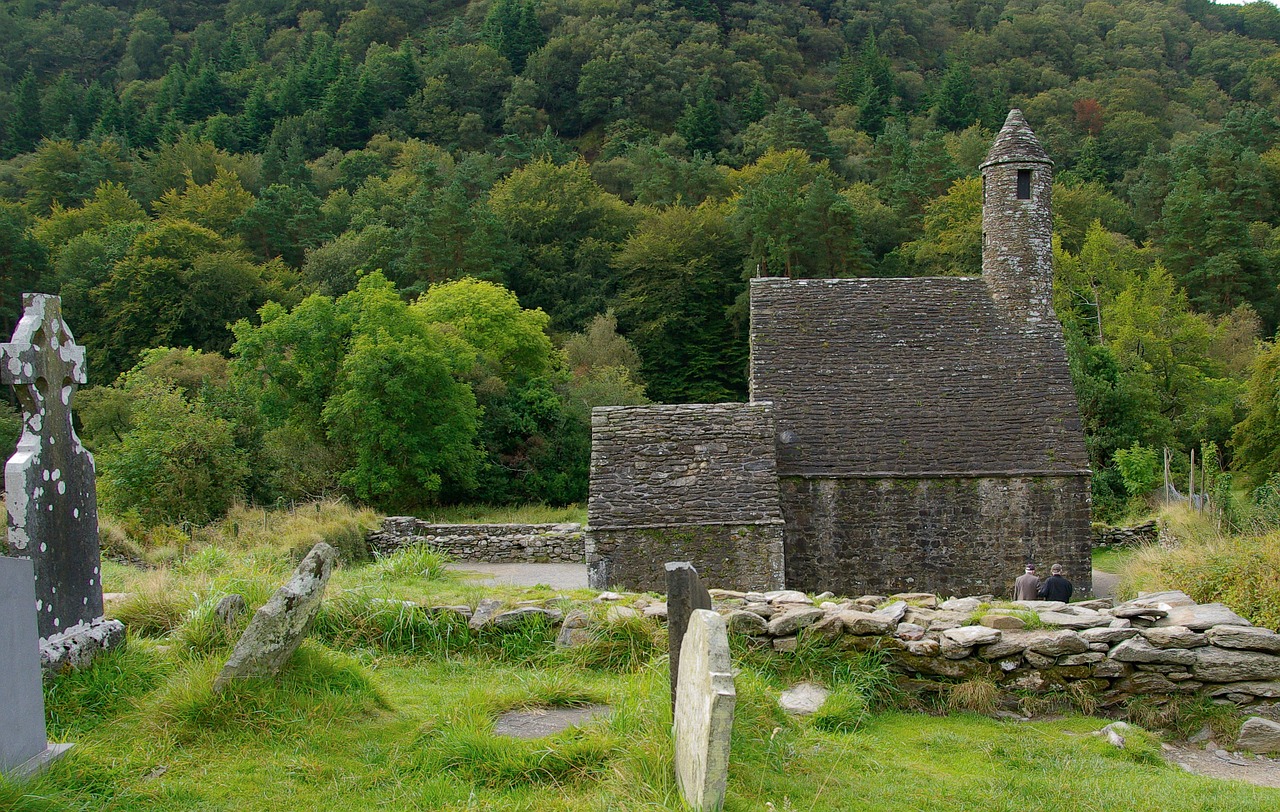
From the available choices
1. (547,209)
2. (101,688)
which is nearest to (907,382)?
(101,688)

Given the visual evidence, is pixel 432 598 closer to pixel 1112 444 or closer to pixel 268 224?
pixel 1112 444

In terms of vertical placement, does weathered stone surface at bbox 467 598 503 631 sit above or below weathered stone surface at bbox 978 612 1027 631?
below

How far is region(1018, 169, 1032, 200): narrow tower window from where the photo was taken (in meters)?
21.7

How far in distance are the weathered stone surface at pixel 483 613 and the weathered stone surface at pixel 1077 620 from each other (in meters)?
4.90

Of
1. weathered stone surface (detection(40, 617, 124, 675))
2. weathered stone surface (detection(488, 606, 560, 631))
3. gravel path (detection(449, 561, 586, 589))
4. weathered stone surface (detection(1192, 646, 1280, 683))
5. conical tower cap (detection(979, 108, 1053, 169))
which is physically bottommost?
gravel path (detection(449, 561, 586, 589))

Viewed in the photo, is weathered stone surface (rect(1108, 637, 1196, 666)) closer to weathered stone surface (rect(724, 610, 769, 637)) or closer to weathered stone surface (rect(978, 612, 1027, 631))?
weathered stone surface (rect(978, 612, 1027, 631))

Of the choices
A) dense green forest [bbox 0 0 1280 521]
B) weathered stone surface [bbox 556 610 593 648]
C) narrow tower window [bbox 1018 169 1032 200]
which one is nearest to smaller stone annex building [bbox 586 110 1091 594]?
narrow tower window [bbox 1018 169 1032 200]

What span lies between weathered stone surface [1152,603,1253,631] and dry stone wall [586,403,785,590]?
28.6ft

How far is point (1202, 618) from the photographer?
7430 mm

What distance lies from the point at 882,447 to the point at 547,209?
130 ft

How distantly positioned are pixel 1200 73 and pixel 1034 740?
334 feet

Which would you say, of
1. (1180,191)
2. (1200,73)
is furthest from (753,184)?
(1200,73)

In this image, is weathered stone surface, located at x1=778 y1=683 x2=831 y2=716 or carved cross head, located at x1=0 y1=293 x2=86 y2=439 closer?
carved cross head, located at x1=0 y1=293 x2=86 y2=439

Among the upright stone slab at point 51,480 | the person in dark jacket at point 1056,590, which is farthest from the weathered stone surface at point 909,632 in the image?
the upright stone slab at point 51,480
